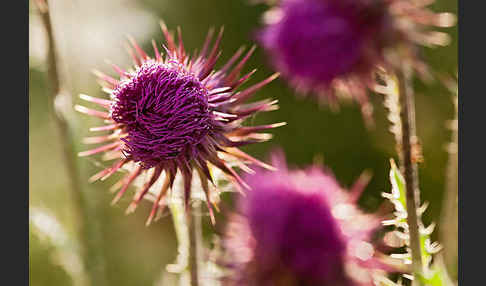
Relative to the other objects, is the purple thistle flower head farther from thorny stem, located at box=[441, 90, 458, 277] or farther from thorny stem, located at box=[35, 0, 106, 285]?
thorny stem, located at box=[35, 0, 106, 285]

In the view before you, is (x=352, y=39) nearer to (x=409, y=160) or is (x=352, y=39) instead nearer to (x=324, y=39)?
(x=324, y=39)

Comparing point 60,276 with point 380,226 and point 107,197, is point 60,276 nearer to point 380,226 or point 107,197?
point 107,197

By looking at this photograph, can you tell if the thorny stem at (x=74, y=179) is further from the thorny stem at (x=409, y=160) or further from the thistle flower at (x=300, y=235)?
the thorny stem at (x=409, y=160)

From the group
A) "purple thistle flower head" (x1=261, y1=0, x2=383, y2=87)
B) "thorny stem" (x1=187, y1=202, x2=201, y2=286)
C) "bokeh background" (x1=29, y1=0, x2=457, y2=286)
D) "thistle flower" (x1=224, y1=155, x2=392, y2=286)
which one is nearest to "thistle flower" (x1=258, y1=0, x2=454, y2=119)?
"purple thistle flower head" (x1=261, y1=0, x2=383, y2=87)

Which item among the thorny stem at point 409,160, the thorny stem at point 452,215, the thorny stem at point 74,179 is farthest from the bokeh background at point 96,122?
the thorny stem at point 409,160

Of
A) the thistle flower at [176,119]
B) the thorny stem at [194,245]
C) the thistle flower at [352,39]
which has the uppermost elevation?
the thistle flower at [352,39]

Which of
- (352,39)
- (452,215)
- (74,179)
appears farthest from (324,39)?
(74,179)
